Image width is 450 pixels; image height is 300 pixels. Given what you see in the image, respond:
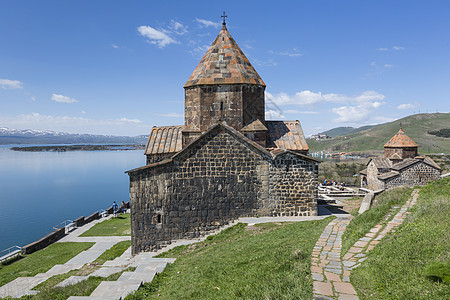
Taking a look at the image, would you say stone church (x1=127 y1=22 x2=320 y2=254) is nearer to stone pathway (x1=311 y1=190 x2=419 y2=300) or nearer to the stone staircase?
the stone staircase

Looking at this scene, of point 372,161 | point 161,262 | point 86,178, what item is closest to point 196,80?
point 161,262

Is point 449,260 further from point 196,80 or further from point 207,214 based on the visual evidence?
point 196,80

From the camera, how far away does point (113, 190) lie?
154ft

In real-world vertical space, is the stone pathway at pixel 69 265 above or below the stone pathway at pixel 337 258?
below

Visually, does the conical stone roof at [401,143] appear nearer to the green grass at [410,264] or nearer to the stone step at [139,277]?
the green grass at [410,264]

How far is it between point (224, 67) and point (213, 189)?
198 inches

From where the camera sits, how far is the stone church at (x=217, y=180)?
393 inches

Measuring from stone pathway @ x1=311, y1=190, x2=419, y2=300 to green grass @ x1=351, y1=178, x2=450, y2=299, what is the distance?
17cm

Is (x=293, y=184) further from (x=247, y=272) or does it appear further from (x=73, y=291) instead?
(x=73, y=291)

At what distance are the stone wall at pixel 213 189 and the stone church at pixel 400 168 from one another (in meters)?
15.1

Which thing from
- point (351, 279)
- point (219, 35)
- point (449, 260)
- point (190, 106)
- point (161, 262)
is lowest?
→ point (161, 262)

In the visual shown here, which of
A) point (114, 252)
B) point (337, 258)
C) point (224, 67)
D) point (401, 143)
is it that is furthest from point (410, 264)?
point (401, 143)

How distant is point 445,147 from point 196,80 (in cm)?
9976

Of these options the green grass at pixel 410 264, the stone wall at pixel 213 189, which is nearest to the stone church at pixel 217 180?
the stone wall at pixel 213 189
